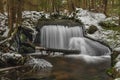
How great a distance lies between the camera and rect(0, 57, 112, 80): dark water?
1278 cm

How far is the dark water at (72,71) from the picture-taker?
41.9 feet

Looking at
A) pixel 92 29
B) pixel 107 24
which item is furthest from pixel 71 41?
pixel 107 24

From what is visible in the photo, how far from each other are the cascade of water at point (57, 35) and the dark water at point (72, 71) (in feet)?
13.0

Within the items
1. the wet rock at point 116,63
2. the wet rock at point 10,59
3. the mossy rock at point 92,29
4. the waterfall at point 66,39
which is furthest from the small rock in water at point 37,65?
the mossy rock at point 92,29

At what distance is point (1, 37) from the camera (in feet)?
60.1

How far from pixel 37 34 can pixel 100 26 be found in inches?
231

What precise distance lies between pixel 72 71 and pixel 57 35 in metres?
7.60

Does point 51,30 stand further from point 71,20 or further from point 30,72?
point 30,72

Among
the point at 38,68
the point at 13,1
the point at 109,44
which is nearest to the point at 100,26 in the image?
the point at 109,44

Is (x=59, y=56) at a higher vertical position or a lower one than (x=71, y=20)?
lower

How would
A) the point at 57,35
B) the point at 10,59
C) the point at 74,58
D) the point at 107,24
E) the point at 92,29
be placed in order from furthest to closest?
the point at 107,24 → the point at 92,29 → the point at 57,35 → the point at 74,58 → the point at 10,59

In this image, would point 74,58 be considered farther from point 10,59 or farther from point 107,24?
point 107,24

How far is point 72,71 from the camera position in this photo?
14.2 meters

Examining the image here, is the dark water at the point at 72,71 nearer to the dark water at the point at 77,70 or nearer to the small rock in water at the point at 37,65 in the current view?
the dark water at the point at 77,70
